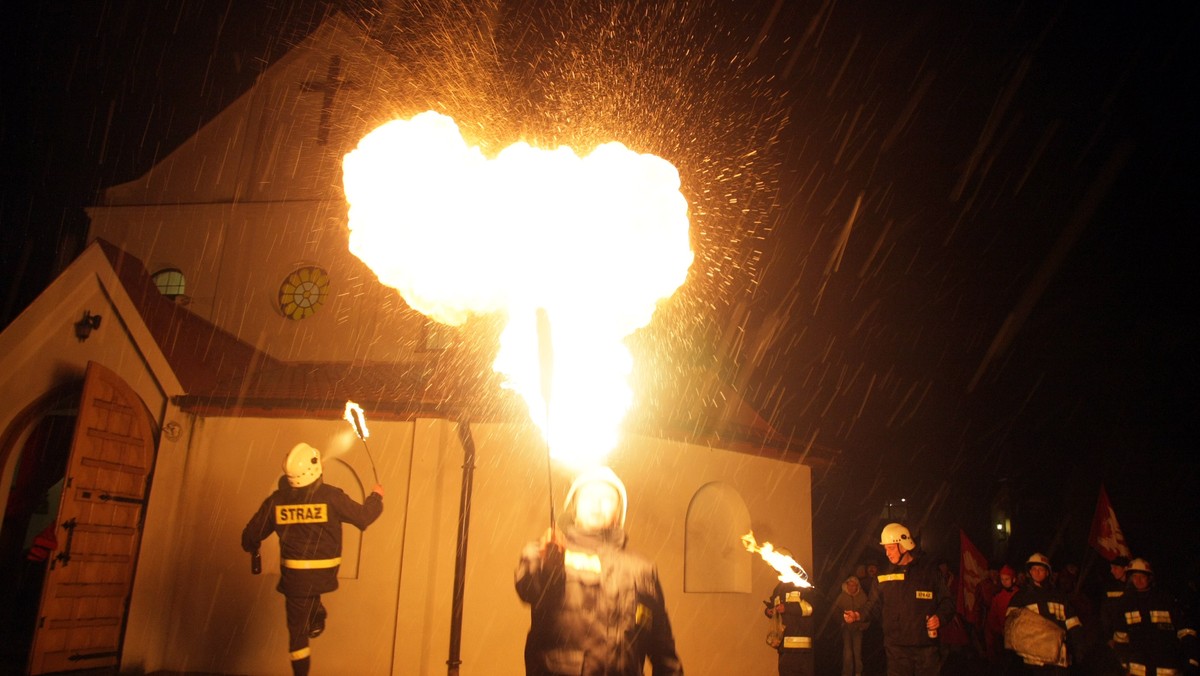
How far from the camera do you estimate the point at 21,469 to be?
15086mm

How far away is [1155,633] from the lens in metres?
10.1

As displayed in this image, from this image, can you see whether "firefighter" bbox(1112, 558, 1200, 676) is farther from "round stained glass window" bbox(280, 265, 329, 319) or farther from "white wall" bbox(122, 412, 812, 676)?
"round stained glass window" bbox(280, 265, 329, 319)

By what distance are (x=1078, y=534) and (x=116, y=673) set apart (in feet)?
77.9

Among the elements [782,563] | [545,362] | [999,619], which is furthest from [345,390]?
[999,619]

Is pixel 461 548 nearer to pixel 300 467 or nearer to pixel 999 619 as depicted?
pixel 300 467

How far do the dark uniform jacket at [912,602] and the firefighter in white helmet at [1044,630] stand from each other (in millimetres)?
1112

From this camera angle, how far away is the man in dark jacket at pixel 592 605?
17.4ft

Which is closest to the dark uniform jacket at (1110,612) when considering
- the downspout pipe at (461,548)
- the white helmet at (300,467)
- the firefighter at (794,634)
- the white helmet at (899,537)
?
the white helmet at (899,537)

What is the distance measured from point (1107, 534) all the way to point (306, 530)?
13957mm

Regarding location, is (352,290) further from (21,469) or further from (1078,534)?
(1078,534)

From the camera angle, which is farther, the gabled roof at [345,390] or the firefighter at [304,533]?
the gabled roof at [345,390]

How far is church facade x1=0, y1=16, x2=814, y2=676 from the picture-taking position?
11227 mm

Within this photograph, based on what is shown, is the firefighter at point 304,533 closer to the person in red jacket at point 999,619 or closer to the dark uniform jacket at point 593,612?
the dark uniform jacket at point 593,612

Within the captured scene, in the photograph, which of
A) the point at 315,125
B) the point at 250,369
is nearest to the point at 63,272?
the point at 250,369
